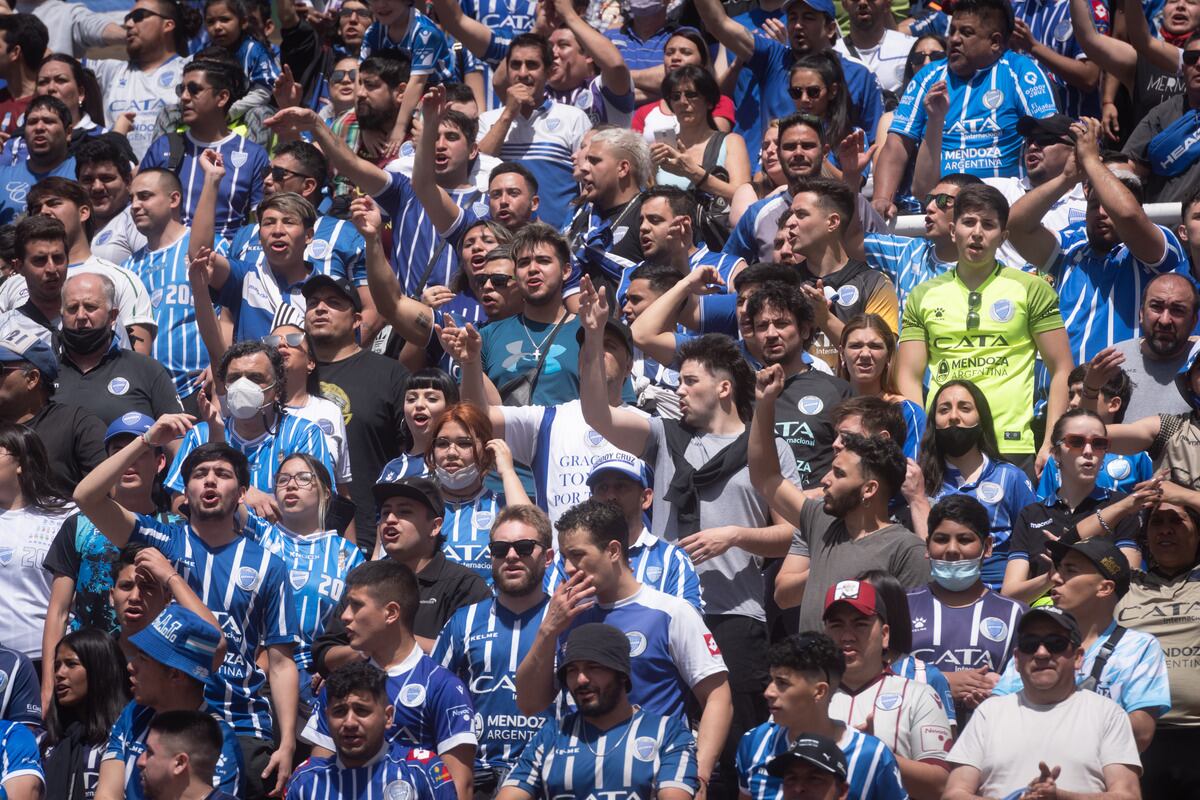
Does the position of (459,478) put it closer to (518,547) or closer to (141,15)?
(518,547)

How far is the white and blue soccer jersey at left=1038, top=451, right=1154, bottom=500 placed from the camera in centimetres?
896

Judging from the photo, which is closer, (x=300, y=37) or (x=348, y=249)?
(x=348, y=249)

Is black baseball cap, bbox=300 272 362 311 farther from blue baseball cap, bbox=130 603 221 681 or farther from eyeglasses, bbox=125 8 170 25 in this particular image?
eyeglasses, bbox=125 8 170 25

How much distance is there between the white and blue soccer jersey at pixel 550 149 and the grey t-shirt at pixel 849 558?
4.65 meters

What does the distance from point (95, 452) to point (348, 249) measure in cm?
240

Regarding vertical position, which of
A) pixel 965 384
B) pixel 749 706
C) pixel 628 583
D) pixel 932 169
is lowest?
pixel 749 706

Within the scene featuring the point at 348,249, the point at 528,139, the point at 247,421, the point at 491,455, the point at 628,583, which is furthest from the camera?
the point at 528,139

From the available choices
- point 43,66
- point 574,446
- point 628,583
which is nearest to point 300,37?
point 43,66

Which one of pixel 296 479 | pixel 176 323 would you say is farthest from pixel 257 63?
pixel 296 479

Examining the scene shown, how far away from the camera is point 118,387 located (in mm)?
10219

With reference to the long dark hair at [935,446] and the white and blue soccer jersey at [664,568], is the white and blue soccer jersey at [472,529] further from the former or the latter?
the long dark hair at [935,446]

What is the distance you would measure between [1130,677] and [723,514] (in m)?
2.03

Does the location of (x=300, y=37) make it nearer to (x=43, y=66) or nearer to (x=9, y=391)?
(x=43, y=66)

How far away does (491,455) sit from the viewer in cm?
908
